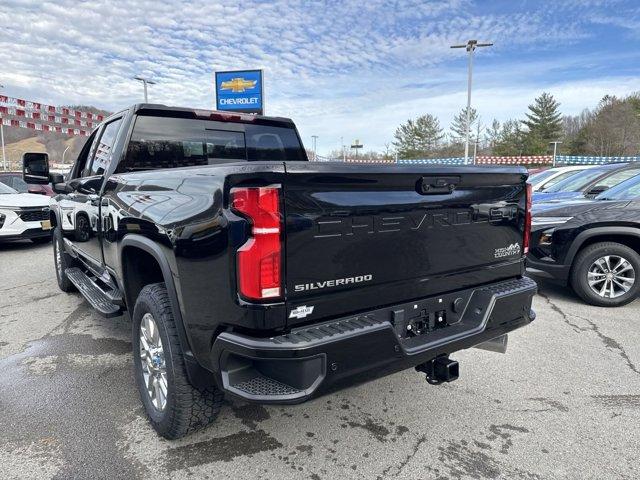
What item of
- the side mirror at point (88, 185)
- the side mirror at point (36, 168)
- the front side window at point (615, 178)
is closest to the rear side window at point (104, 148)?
the side mirror at point (88, 185)

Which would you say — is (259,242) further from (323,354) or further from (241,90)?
(241,90)

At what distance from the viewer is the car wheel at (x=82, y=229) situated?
4012mm

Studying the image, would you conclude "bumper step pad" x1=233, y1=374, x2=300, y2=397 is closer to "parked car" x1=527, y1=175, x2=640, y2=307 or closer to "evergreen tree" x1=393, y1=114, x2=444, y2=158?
"parked car" x1=527, y1=175, x2=640, y2=307

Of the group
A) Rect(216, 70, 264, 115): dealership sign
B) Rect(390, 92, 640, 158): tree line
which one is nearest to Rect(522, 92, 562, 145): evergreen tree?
Rect(390, 92, 640, 158): tree line

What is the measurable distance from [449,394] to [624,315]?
9.50 feet

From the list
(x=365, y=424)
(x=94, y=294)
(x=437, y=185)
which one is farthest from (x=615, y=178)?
(x=94, y=294)

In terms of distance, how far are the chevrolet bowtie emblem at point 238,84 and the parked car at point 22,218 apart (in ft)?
38.8

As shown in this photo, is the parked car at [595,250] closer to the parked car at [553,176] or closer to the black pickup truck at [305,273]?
the black pickup truck at [305,273]

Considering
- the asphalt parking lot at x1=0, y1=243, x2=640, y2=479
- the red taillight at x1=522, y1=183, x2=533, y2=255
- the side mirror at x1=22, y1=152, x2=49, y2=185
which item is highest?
the side mirror at x1=22, y1=152, x2=49, y2=185

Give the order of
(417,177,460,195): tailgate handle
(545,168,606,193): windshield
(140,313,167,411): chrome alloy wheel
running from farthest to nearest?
(545,168,606,193): windshield < (140,313,167,411): chrome alloy wheel < (417,177,460,195): tailgate handle

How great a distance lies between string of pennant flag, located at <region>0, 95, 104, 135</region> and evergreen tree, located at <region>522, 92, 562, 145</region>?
2234 inches

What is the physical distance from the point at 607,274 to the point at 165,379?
4757 mm

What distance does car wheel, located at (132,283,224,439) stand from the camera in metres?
2.32

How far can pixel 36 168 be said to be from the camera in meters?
5.04
